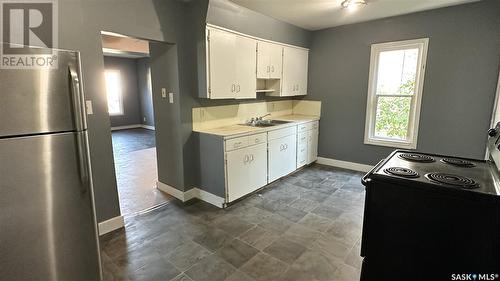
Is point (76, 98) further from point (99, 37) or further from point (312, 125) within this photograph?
point (312, 125)

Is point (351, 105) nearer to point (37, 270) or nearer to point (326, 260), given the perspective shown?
point (326, 260)

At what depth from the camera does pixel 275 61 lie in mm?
3971

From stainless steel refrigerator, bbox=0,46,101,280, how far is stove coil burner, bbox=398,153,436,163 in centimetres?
214

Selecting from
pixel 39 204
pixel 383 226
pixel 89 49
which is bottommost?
pixel 383 226

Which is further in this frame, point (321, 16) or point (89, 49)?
point (321, 16)

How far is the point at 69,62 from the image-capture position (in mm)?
1335

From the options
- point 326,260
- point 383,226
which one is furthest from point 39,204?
point 326,260

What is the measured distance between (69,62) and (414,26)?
14.2 feet

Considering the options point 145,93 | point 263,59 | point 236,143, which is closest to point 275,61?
point 263,59

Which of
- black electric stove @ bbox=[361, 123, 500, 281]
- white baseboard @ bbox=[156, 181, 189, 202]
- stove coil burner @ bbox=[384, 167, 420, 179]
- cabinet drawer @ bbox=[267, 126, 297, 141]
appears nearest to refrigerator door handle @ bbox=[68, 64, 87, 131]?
black electric stove @ bbox=[361, 123, 500, 281]

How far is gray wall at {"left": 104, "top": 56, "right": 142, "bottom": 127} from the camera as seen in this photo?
8.59 m

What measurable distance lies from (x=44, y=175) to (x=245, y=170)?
223 centimetres

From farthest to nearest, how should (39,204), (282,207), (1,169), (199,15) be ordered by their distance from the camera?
(282,207)
(199,15)
(39,204)
(1,169)

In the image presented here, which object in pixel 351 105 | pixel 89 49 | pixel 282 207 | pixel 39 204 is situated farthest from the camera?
pixel 351 105
